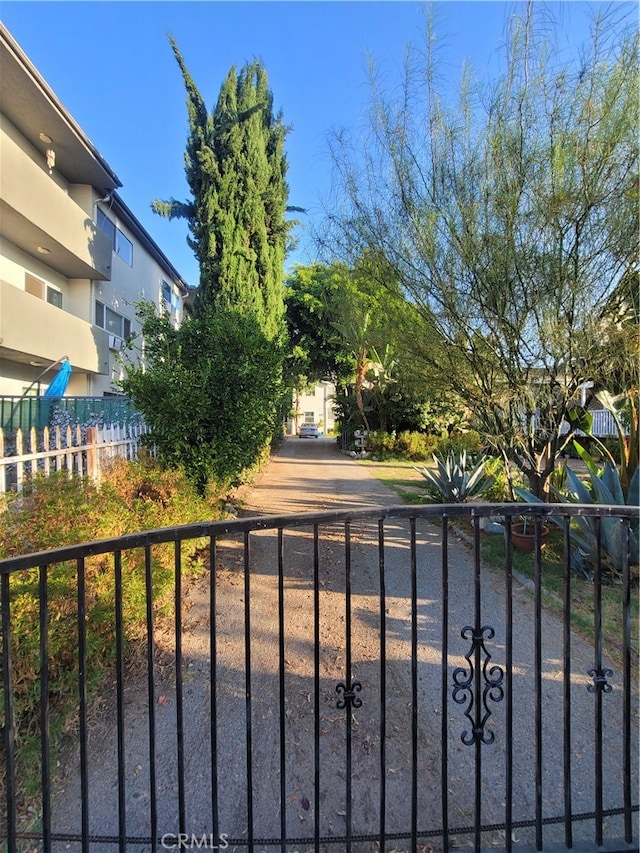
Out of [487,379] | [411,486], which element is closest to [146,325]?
[487,379]

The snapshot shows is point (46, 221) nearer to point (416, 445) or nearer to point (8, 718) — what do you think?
point (8, 718)

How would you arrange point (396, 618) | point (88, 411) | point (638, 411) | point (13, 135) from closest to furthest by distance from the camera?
point (396, 618) → point (638, 411) → point (88, 411) → point (13, 135)

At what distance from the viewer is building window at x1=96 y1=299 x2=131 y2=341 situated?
41.1 feet

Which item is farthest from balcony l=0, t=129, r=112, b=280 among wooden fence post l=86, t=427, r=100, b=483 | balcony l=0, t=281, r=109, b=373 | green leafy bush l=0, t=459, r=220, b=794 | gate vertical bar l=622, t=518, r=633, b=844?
gate vertical bar l=622, t=518, r=633, b=844

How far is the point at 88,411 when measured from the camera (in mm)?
7836

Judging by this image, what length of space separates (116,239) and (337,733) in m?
15.2

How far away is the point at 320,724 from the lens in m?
2.22

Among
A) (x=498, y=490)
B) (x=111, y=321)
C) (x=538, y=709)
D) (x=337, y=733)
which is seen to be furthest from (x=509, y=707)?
(x=111, y=321)

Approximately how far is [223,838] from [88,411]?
25.6 feet

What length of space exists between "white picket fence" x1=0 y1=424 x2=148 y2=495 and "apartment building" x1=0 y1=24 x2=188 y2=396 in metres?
2.95

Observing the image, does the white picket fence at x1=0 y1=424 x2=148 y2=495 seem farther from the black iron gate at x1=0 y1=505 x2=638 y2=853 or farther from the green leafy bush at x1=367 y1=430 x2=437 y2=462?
the green leafy bush at x1=367 y1=430 x2=437 y2=462

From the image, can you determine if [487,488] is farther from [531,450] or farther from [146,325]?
[146,325]

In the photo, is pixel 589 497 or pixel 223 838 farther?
pixel 589 497

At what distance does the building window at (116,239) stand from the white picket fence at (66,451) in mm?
9709
